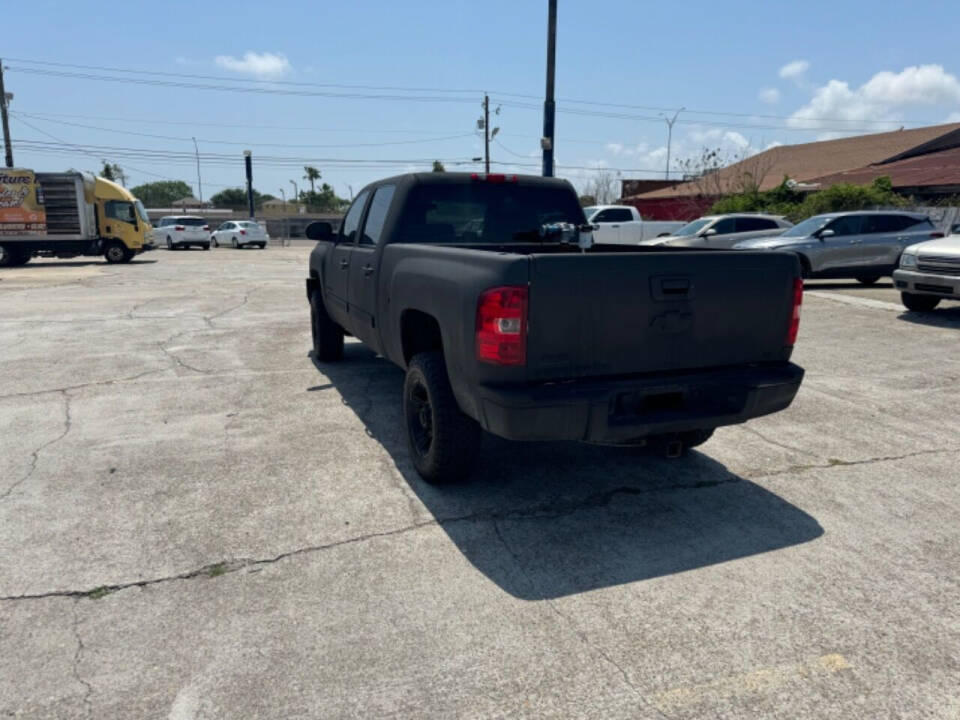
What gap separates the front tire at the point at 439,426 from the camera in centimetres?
384

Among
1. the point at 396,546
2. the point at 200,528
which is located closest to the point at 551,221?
the point at 396,546

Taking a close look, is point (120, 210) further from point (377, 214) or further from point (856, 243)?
point (856, 243)

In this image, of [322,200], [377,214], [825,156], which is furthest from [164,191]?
[377,214]

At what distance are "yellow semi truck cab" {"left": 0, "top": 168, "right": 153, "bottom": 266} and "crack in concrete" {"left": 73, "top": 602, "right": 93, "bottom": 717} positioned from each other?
A: 2443 centimetres

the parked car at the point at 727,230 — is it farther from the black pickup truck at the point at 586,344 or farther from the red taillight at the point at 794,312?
the black pickup truck at the point at 586,344

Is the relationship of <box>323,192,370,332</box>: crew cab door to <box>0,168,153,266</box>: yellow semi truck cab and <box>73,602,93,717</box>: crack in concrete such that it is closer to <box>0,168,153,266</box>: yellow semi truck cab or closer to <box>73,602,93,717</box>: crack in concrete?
<box>73,602,93,717</box>: crack in concrete

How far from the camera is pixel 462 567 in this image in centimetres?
322

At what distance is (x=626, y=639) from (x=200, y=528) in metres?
2.29

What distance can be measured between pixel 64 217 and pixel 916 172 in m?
33.1

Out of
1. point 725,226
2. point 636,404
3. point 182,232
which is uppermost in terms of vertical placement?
point 182,232

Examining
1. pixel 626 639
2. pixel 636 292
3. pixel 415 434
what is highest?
pixel 636 292

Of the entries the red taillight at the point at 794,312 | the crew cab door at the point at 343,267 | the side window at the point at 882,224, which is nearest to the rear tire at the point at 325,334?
the crew cab door at the point at 343,267

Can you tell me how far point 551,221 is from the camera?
18.1 feet

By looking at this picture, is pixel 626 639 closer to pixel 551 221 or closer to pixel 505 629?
pixel 505 629
